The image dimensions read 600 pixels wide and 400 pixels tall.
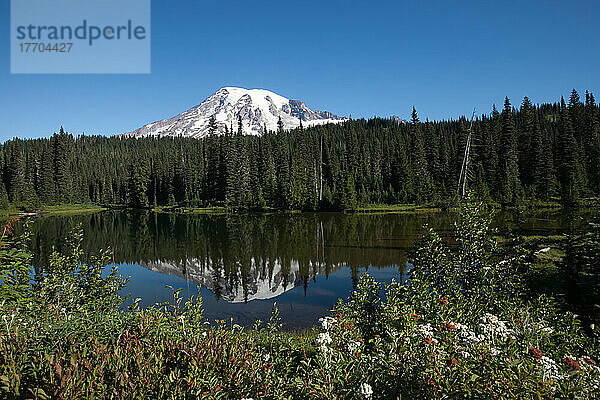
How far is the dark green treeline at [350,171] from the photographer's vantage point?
66.9m

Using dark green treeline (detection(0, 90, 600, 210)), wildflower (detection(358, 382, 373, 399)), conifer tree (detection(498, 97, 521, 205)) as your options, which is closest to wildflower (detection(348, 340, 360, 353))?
wildflower (detection(358, 382, 373, 399))

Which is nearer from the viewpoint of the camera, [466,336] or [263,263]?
[466,336]

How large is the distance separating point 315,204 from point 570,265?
59765mm

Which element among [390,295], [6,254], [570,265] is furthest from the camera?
[570,265]

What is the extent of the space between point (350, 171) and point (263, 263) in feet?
212

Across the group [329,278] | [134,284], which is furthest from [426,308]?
[134,284]

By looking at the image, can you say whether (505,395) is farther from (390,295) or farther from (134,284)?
(134,284)

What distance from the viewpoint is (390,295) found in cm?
609

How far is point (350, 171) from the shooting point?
87500 millimetres

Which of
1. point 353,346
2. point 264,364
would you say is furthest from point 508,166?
point 264,364

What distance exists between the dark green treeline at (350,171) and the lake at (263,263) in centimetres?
3029

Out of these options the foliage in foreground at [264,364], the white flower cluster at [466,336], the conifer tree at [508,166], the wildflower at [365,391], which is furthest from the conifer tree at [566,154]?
the wildflower at [365,391]

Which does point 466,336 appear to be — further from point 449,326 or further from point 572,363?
point 572,363

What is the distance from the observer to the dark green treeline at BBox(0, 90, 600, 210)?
2633 inches
